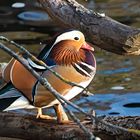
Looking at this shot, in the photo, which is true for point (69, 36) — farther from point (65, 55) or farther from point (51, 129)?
point (51, 129)

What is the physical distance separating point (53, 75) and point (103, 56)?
2.74 metres

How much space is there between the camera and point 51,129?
304 centimetres

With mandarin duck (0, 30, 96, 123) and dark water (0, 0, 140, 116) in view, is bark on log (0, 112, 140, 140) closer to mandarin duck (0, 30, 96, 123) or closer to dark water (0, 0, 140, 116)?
mandarin duck (0, 30, 96, 123)

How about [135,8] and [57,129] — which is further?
[135,8]

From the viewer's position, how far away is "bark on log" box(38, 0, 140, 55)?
321 cm

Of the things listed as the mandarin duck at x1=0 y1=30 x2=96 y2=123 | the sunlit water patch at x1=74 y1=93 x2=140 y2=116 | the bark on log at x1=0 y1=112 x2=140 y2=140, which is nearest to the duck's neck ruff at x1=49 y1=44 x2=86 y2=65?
the mandarin duck at x1=0 y1=30 x2=96 y2=123

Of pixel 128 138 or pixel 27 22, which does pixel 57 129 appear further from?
pixel 27 22

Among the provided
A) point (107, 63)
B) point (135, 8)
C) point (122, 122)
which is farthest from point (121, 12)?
point (122, 122)

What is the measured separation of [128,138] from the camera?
9.47ft

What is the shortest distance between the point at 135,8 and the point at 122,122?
4.11 metres

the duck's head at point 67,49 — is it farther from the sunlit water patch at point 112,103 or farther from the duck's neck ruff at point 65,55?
the sunlit water patch at point 112,103

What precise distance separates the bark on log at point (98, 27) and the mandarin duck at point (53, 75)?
36 cm

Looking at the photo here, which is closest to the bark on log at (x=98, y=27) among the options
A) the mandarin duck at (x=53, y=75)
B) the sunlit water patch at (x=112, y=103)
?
the mandarin duck at (x=53, y=75)

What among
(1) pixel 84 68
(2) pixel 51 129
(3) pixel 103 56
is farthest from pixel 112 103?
(1) pixel 84 68
